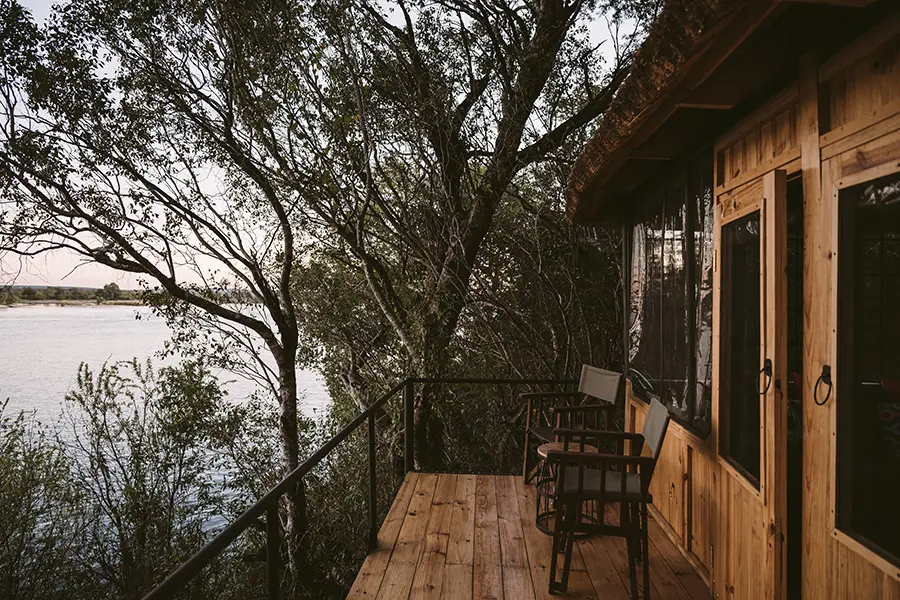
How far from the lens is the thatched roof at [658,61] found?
1.62m

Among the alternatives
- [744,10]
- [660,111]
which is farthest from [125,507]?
[744,10]

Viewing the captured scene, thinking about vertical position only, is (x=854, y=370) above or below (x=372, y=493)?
above

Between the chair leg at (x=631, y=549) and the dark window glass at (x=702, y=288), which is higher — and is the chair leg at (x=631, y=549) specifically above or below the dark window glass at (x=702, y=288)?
below

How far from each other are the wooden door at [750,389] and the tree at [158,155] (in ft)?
18.6

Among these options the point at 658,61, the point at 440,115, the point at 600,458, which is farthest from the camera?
the point at 440,115

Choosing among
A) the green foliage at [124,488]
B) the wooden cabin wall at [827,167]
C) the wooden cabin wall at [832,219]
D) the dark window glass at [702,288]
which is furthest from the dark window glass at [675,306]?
the green foliage at [124,488]

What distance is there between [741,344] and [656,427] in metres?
0.67

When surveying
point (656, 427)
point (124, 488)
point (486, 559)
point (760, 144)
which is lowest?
point (124, 488)

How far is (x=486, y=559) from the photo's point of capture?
11.3 feet

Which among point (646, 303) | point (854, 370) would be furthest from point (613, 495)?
point (646, 303)

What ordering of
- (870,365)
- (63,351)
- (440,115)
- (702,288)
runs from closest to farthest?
(870,365) < (702,288) < (440,115) < (63,351)

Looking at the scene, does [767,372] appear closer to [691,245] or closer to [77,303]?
[691,245]

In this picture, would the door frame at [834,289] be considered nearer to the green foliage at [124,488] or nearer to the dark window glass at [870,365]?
the dark window glass at [870,365]

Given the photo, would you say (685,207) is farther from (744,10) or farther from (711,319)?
(744,10)
